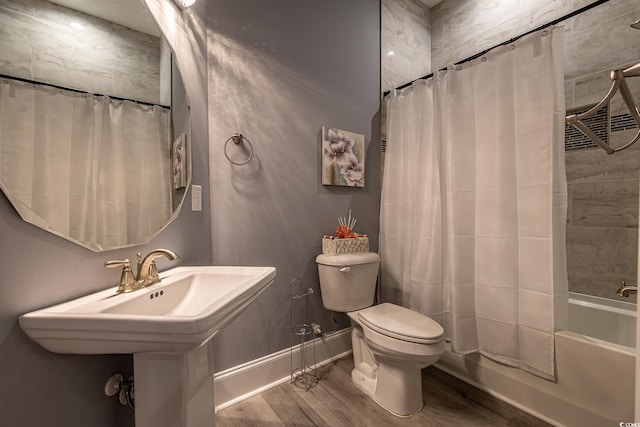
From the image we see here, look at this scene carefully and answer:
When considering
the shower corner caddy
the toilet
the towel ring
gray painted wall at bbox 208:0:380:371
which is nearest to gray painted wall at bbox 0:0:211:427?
gray painted wall at bbox 208:0:380:371

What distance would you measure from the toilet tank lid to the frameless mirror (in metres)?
0.88

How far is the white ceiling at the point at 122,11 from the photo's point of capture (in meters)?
0.88

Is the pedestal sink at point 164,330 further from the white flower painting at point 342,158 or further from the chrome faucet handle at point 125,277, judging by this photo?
the white flower painting at point 342,158

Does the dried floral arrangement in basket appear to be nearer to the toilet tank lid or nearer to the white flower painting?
the toilet tank lid

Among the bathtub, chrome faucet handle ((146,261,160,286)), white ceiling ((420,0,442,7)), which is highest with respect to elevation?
white ceiling ((420,0,442,7))

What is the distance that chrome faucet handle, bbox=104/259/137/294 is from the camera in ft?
2.94

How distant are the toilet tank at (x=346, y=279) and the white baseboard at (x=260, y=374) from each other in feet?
1.23

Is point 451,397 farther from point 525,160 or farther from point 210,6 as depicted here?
point 210,6

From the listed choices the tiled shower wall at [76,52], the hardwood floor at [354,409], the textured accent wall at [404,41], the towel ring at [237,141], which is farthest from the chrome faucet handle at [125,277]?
the textured accent wall at [404,41]

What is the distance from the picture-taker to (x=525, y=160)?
1.35 meters

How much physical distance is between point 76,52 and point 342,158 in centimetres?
141

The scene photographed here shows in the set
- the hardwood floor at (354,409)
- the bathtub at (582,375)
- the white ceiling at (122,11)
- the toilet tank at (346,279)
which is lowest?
the hardwood floor at (354,409)

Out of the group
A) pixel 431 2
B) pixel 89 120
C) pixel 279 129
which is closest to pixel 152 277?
pixel 89 120

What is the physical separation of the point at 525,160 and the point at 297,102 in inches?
52.1
